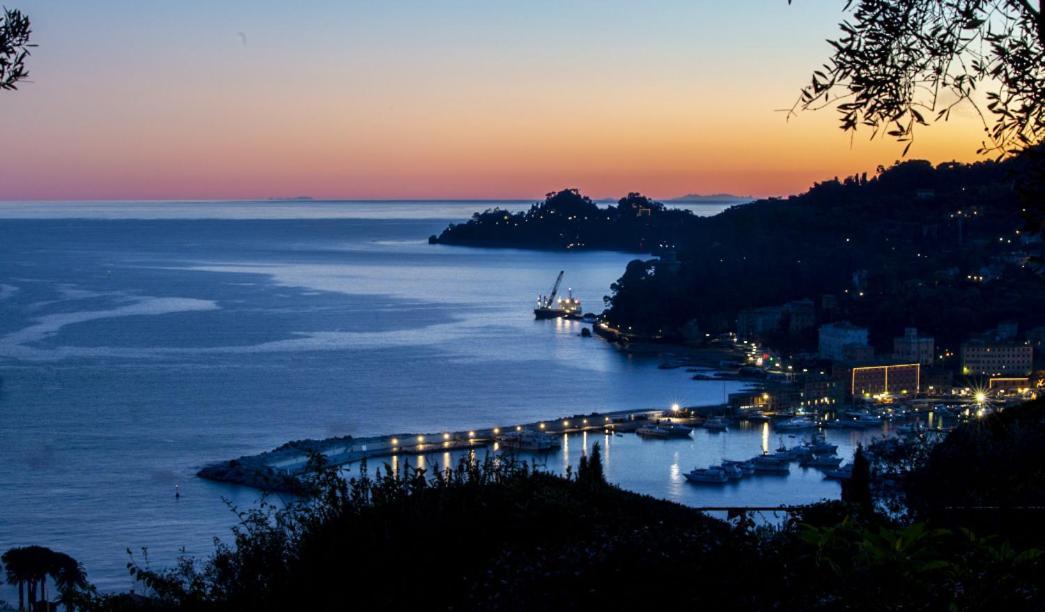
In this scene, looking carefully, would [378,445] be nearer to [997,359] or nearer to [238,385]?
[238,385]

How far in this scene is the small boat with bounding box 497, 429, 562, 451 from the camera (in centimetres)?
1514

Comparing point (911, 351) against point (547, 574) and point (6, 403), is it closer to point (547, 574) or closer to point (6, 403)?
point (6, 403)

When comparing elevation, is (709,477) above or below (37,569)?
below

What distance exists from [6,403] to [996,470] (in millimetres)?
15981

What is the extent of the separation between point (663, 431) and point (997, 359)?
30.6ft

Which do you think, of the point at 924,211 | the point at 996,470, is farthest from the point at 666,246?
the point at 996,470

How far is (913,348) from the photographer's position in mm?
23797

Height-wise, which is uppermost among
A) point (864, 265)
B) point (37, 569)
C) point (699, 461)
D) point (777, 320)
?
point (864, 265)

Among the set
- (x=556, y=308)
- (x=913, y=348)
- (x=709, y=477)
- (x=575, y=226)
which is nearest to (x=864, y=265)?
(x=556, y=308)

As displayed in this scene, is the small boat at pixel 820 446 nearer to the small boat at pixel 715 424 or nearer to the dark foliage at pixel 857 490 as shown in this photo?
the small boat at pixel 715 424

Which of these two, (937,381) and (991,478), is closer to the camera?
(991,478)

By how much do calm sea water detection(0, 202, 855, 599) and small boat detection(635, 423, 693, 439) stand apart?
0.89ft

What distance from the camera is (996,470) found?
546 cm

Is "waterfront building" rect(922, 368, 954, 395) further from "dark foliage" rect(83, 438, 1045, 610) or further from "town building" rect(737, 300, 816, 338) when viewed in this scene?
"dark foliage" rect(83, 438, 1045, 610)
